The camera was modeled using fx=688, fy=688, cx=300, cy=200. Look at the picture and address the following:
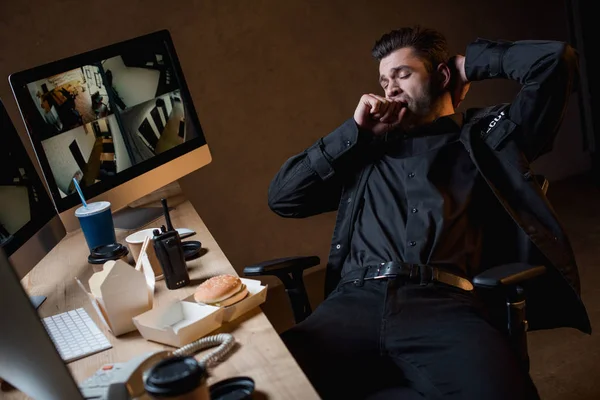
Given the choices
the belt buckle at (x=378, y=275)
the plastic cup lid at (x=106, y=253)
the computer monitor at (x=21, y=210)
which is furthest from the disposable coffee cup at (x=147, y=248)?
the belt buckle at (x=378, y=275)

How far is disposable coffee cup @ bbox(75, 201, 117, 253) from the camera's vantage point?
209 centimetres

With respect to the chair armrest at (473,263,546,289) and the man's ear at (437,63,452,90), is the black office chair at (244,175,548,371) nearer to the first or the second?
the chair armrest at (473,263,546,289)

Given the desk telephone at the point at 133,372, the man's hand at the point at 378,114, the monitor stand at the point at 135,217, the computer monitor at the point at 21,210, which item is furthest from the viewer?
the monitor stand at the point at 135,217

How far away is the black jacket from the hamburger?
639 mm

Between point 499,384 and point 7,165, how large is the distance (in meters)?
1.44

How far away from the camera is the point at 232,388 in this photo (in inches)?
50.6

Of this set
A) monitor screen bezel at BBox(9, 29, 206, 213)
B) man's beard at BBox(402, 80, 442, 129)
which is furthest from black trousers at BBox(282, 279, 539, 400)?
monitor screen bezel at BBox(9, 29, 206, 213)

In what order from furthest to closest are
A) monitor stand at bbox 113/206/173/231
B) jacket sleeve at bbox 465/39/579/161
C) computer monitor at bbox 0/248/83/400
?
monitor stand at bbox 113/206/173/231 → jacket sleeve at bbox 465/39/579/161 → computer monitor at bbox 0/248/83/400

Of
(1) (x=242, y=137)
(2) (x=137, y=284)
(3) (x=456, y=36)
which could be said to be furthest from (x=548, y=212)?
(3) (x=456, y=36)

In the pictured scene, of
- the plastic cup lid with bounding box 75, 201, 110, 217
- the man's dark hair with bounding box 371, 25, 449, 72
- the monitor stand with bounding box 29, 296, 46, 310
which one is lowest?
the monitor stand with bounding box 29, 296, 46, 310

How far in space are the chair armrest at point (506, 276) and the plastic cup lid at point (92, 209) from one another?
113cm

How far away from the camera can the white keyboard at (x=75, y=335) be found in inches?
61.0

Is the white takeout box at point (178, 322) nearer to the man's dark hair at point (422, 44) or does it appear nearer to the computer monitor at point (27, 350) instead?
the computer monitor at point (27, 350)

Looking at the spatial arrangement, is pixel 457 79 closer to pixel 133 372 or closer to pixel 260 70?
pixel 260 70
